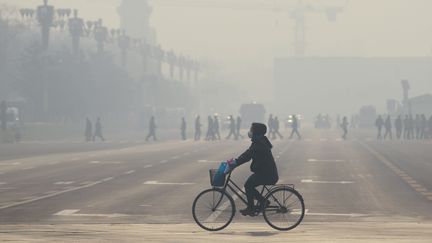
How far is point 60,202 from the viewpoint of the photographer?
78.1ft

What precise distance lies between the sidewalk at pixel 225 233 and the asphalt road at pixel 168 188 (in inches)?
44.6

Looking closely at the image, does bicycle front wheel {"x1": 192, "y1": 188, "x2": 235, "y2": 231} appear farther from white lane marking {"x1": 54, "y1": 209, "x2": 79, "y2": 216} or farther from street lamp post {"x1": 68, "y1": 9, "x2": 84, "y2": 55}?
street lamp post {"x1": 68, "y1": 9, "x2": 84, "y2": 55}

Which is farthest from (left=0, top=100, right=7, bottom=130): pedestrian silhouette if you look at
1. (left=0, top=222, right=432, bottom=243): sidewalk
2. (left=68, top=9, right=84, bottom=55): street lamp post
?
(left=68, top=9, right=84, bottom=55): street lamp post

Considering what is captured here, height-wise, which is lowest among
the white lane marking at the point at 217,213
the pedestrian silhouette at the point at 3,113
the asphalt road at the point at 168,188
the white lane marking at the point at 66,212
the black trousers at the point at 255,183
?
the asphalt road at the point at 168,188

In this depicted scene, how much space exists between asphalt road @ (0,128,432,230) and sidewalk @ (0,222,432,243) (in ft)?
3.71

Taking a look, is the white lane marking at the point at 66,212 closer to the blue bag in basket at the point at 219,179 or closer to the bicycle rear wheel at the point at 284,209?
the blue bag in basket at the point at 219,179

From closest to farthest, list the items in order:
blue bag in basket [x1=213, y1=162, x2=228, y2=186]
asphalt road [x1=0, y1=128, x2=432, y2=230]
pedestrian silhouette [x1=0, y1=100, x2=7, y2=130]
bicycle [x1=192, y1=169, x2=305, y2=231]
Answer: blue bag in basket [x1=213, y1=162, x2=228, y2=186]
bicycle [x1=192, y1=169, x2=305, y2=231]
asphalt road [x1=0, y1=128, x2=432, y2=230]
pedestrian silhouette [x1=0, y1=100, x2=7, y2=130]

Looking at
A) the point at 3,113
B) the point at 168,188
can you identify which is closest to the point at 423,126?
the point at 3,113

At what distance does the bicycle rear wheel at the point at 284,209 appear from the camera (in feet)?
56.4

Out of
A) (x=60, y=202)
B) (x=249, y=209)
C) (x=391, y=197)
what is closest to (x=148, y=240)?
(x=249, y=209)

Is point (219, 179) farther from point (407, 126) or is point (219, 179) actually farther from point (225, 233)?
point (407, 126)

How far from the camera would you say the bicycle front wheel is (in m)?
17.2

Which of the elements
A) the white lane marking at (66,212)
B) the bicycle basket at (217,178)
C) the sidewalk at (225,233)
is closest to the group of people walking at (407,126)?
the white lane marking at (66,212)

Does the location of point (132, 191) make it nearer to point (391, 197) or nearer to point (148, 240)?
point (391, 197)
